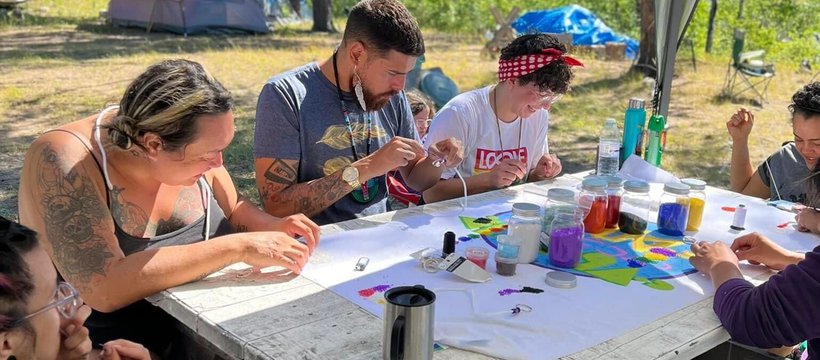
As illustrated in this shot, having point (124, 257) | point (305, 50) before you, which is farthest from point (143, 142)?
point (305, 50)

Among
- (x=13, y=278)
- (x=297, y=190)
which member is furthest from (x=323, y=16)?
(x=13, y=278)

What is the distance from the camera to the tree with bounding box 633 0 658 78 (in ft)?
Answer: 33.8

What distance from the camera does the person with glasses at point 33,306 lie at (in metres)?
1.30

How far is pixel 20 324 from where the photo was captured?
4.34 feet

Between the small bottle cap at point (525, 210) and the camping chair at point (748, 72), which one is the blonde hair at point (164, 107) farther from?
the camping chair at point (748, 72)

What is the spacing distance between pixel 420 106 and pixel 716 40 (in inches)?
499

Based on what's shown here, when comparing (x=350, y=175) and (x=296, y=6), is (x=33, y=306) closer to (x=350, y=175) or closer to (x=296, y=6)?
(x=350, y=175)

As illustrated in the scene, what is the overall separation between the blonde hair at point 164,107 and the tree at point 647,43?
9414 mm

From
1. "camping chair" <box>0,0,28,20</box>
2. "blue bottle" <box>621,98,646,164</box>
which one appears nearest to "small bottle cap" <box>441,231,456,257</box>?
"blue bottle" <box>621,98,646,164</box>

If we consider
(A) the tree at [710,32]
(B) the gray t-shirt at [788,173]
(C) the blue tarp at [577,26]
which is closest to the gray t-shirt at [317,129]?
(B) the gray t-shirt at [788,173]

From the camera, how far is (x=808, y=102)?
3.01m

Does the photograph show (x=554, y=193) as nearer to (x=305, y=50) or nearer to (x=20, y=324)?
(x=20, y=324)

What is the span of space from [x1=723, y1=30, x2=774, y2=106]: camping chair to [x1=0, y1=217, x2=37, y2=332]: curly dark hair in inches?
382

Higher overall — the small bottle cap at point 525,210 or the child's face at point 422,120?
the small bottle cap at point 525,210
